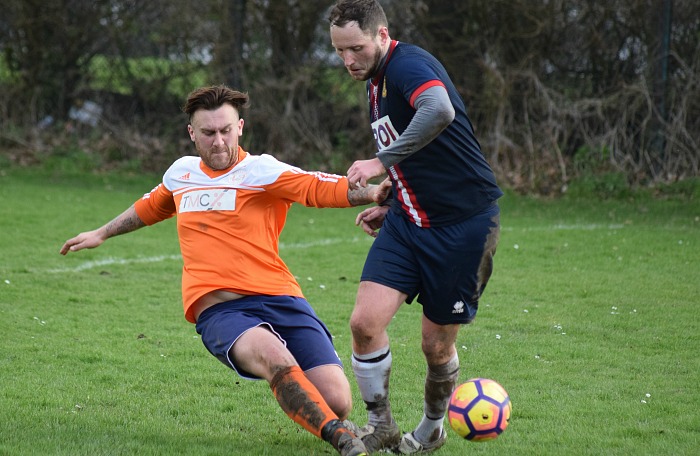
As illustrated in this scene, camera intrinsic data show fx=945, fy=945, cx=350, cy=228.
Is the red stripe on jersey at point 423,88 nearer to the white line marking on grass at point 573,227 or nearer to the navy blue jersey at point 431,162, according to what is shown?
the navy blue jersey at point 431,162

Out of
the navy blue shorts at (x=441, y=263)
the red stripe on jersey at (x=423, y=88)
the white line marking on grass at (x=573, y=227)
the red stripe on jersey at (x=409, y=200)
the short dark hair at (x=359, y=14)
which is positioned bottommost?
the white line marking on grass at (x=573, y=227)

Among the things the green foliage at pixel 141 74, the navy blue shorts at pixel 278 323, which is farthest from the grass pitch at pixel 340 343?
the green foliage at pixel 141 74

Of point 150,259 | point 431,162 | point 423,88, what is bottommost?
point 150,259

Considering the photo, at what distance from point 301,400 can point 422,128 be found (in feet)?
4.50

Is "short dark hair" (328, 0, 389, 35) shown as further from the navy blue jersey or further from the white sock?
the white sock

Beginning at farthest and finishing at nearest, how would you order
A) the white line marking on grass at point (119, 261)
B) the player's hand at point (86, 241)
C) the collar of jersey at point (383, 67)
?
1. the white line marking on grass at point (119, 261)
2. the player's hand at point (86, 241)
3. the collar of jersey at point (383, 67)

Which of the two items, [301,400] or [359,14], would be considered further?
[359,14]

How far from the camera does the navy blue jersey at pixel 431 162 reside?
459 cm

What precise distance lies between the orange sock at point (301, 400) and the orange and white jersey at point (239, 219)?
57 centimetres

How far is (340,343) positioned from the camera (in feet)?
22.9

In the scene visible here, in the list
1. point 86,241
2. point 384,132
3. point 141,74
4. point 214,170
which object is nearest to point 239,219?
point 214,170

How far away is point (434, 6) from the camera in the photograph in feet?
50.5

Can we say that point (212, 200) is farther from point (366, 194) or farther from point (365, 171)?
point (365, 171)

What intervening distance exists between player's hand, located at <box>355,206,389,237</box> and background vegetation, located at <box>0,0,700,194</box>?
8.91 metres
